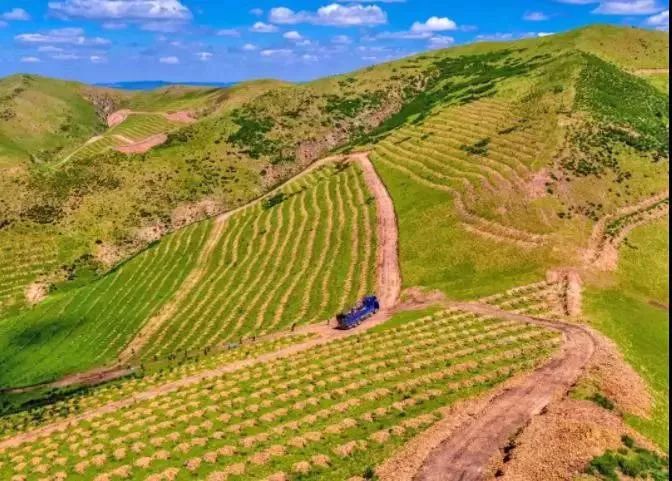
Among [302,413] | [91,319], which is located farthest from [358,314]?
[91,319]

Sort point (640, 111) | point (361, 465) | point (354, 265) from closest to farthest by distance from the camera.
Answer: point (361, 465)
point (354, 265)
point (640, 111)

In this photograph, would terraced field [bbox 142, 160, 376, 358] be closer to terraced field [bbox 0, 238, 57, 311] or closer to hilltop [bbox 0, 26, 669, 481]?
hilltop [bbox 0, 26, 669, 481]

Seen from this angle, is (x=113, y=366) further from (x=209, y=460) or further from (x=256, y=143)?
(x=256, y=143)

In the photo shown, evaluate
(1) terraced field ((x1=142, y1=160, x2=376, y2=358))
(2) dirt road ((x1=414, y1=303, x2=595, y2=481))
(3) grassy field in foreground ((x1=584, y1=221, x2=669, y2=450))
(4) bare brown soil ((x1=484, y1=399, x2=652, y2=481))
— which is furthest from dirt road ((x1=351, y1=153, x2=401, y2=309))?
(4) bare brown soil ((x1=484, y1=399, x2=652, y2=481))

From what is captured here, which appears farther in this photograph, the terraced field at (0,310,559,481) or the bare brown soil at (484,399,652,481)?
the terraced field at (0,310,559,481)

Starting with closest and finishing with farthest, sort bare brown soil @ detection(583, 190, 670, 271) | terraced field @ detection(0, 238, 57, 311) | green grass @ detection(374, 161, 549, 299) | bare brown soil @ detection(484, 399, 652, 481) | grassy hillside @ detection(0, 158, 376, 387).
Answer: bare brown soil @ detection(484, 399, 652, 481)
bare brown soil @ detection(583, 190, 670, 271)
green grass @ detection(374, 161, 549, 299)
grassy hillside @ detection(0, 158, 376, 387)
terraced field @ detection(0, 238, 57, 311)

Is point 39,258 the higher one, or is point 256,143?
point 256,143

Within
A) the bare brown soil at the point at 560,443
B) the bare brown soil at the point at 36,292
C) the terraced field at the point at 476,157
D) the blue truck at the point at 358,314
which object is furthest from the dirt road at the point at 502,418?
the bare brown soil at the point at 36,292

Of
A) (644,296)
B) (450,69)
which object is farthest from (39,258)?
(450,69)
